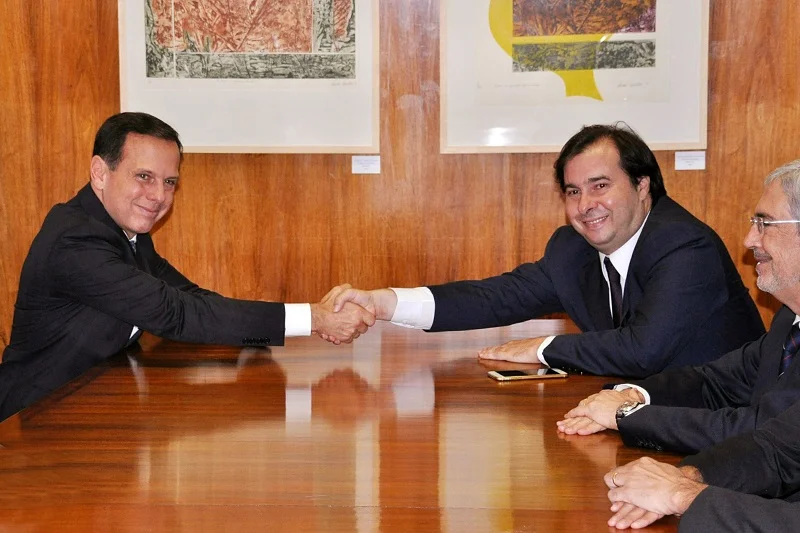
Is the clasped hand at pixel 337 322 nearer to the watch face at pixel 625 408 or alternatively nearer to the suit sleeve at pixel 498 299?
the suit sleeve at pixel 498 299

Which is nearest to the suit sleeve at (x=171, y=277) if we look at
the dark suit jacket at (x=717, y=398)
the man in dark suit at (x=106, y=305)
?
the man in dark suit at (x=106, y=305)

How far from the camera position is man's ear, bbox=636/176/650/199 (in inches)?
130

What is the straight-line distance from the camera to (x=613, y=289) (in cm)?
324

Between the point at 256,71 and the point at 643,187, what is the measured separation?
2.32 m

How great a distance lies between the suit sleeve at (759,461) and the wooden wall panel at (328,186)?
2.98m

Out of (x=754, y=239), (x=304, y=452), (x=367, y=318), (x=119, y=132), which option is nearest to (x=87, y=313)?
(x=119, y=132)

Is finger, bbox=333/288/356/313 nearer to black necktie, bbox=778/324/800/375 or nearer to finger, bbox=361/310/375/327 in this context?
finger, bbox=361/310/375/327

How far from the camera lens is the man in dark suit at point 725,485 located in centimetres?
148

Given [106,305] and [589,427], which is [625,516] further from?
[106,305]

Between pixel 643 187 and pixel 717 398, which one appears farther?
pixel 643 187

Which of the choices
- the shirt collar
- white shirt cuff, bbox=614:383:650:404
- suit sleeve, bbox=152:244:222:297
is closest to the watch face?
white shirt cuff, bbox=614:383:650:404

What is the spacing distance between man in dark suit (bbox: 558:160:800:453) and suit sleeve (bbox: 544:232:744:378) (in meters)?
Answer: 0.26

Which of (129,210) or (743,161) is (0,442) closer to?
(129,210)

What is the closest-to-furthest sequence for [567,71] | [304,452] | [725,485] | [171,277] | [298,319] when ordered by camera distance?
[725,485], [304,452], [298,319], [171,277], [567,71]
